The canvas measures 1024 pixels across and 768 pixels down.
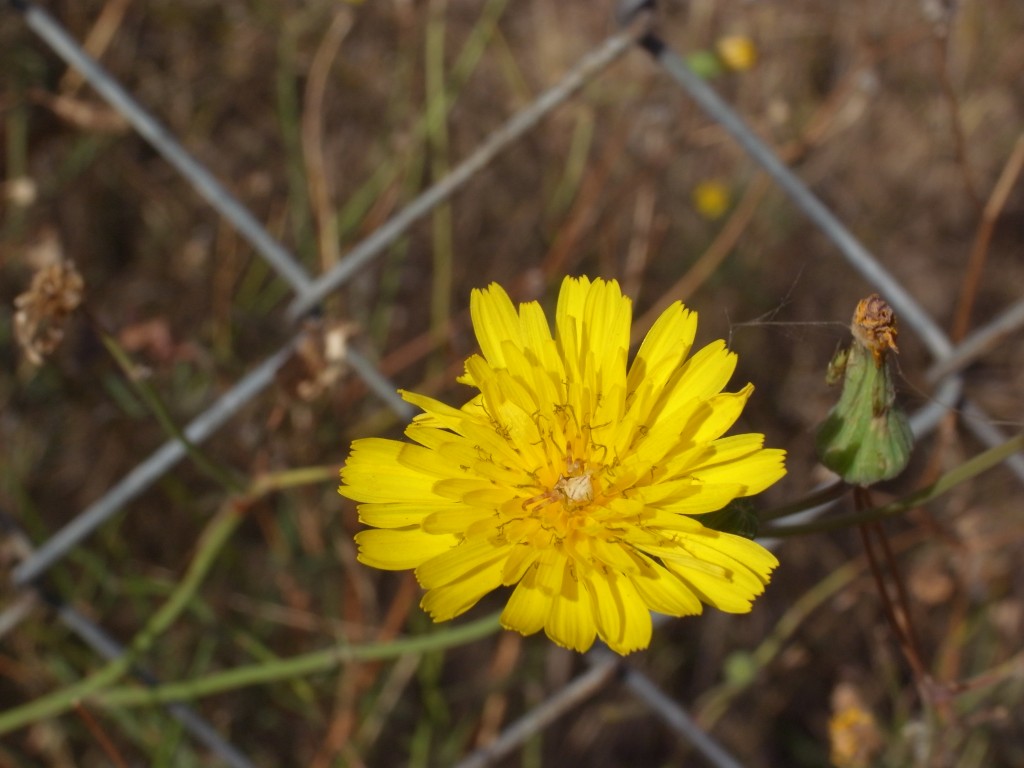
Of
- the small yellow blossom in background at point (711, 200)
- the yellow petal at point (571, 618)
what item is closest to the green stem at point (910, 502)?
the yellow petal at point (571, 618)

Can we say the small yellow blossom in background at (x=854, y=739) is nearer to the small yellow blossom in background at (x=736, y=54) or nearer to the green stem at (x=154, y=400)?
the green stem at (x=154, y=400)

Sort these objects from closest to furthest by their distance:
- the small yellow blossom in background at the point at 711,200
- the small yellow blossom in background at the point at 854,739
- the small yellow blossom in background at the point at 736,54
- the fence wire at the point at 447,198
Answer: the fence wire at the point at 447,198
the small yellow blossom in background at the point at 854,739
the small yellow blossom in background at the point at 736,54
the small yellow blossom in background at the point at 711,200

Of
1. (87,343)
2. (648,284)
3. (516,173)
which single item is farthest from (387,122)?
(87,343)

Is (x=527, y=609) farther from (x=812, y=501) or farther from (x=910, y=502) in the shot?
(x=910, y=502)

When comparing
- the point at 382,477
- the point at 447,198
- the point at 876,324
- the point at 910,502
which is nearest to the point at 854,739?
the point at 910,502

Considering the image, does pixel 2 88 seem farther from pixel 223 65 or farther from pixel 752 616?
pixel 752 616

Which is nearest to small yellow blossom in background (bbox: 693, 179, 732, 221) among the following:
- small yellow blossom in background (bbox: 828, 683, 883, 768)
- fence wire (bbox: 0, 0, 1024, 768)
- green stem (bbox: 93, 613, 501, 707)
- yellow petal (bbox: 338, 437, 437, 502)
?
fence wire (bbox: 0, 0, 1024, 768)
